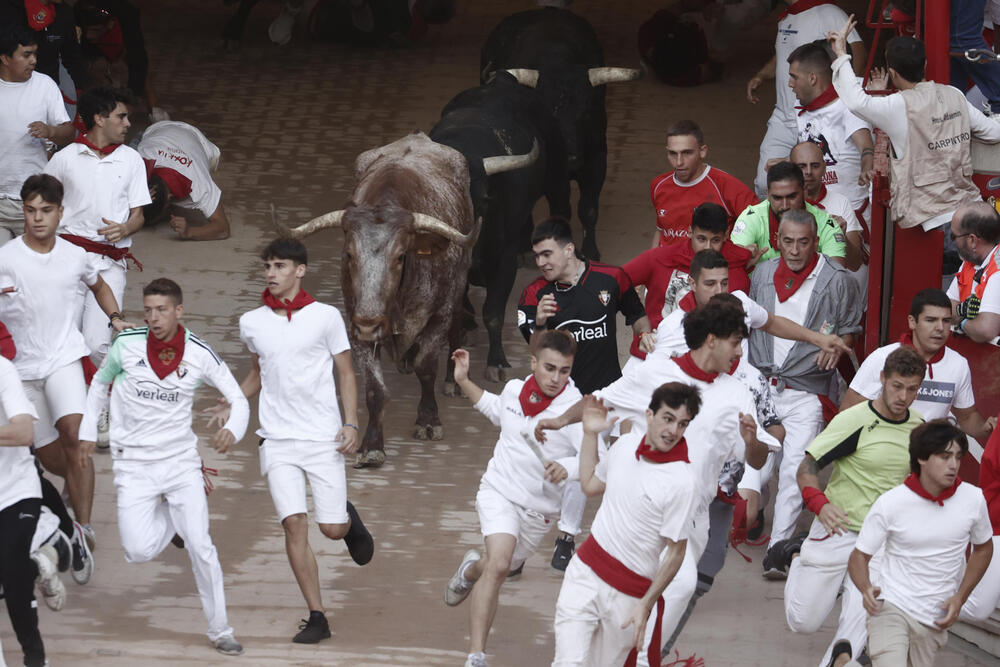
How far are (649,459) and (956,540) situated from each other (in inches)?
53.3

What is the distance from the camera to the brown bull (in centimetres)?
1044

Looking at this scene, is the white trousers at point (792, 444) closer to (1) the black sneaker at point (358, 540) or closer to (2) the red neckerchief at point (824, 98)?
(1) the black sneaker at point (358, 540)

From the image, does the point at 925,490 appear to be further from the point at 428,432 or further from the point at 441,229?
the point at 428,432

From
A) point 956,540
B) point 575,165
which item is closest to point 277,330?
point 956,540

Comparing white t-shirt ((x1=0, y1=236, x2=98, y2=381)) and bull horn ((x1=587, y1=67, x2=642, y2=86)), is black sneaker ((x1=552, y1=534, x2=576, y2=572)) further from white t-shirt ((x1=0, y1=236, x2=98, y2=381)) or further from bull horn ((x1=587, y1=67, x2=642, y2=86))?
bull horn ((x1=587, y1=67, x2=642, y2=86))

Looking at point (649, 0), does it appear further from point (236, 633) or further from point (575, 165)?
point (236, 633)

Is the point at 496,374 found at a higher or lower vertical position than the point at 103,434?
higher

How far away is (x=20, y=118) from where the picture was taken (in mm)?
10477

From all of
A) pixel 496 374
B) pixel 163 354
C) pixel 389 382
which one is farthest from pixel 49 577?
pixel 496 374

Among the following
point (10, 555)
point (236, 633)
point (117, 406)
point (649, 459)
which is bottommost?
point (236, 633)

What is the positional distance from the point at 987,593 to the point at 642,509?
1889 millimetres

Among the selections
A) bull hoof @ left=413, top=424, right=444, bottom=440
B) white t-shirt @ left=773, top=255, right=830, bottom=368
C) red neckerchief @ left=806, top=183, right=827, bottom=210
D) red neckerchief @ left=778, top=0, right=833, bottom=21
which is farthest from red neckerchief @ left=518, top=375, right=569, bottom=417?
red neckerchief @ left=778, top=0, right=833, bottom=21

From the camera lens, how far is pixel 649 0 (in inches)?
741

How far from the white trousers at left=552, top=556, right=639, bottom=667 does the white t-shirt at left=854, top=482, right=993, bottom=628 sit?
1.07 meters
